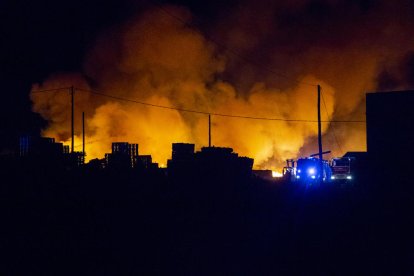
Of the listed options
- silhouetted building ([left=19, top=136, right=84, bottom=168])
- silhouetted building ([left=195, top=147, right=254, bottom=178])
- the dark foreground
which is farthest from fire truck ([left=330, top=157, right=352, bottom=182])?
silhouetted building ([left=19, top=136, right=84, bottom=168])

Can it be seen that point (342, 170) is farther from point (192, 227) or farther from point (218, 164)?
point (192, 227)

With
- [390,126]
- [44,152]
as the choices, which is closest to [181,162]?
[44,152]

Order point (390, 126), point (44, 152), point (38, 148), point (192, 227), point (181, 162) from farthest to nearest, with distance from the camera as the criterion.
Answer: point (38, 148) < point (44, 152) < point (181, 162) < point (390, 126) < point (192, 227)

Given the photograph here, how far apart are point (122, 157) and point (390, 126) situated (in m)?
12.6

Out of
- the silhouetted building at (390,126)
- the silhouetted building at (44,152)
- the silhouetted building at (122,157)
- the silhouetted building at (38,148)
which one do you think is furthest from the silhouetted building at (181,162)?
the silhouetted building at (390,126)

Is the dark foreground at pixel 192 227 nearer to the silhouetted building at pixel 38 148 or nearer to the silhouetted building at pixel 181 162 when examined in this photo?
the silhouetted building at pixel 181 162

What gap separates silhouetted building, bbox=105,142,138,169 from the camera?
20.9 metres

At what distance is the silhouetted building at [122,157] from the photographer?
20.9 metres

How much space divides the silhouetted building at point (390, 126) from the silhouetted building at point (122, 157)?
A: 36.4 ft

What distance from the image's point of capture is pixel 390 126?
16.5 metres

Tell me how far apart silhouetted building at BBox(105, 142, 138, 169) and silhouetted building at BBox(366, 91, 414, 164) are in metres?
11.1

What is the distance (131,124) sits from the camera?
38.7 m

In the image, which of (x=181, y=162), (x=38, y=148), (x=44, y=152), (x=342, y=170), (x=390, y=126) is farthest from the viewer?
(x=342, y=170)

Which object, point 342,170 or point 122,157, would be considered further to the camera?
point 342,170
